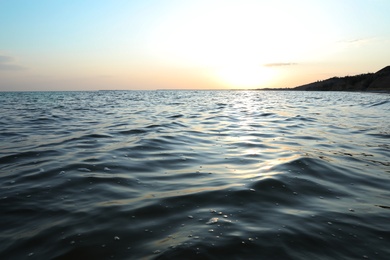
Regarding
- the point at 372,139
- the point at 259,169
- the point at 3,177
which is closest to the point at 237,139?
the point at 259,169

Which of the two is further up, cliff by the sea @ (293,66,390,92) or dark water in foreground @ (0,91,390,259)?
cliff by the sea @ (293,66,390,92)

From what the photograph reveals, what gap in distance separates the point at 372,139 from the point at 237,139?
514cm

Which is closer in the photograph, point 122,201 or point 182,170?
point 122,201

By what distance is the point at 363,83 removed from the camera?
3780 inches

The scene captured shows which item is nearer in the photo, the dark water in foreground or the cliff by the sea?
the dark water in foreground

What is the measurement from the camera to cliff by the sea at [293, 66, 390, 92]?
84.2 m

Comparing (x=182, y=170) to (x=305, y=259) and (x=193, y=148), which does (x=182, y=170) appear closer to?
(x=193, y=148)

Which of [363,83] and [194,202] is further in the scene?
[363,83]

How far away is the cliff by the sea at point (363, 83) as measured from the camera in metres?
84.2

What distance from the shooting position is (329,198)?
15.6ft

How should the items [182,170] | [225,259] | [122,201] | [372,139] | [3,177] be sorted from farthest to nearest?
[372,139], [182,170], [3,177], [122,201], [225,259]

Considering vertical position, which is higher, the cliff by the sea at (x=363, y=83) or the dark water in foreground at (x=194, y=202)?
the cliff by the sea at (x=363, y=83)

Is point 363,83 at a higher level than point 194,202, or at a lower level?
higher

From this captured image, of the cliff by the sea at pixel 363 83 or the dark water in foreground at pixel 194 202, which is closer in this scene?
the dark water in foreground at pixel 194 202
